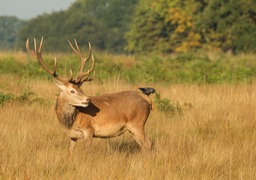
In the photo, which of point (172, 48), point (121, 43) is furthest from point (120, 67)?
point (121, 43)

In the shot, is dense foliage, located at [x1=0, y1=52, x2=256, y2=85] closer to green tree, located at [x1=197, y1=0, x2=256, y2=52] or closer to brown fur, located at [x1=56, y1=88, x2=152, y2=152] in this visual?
brown fur, located at [x1=56, y1=88, x2=152, y2=152]

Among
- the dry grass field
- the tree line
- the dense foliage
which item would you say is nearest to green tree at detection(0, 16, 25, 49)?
the tree line

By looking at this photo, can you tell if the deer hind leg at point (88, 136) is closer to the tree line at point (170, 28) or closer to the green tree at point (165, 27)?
the tree line at point (170, 28)

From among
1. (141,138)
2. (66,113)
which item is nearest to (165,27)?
(141,138)

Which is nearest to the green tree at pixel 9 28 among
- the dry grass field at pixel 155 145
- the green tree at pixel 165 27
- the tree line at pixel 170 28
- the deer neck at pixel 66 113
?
the tree line at pixel 170 28

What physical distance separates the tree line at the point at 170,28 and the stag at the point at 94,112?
1714 cm

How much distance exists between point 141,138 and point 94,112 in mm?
703

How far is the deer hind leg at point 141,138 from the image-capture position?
730 centimetres

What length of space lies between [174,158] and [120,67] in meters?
11.6

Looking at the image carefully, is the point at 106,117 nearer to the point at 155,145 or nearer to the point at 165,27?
the point at 155,145

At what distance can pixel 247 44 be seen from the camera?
31297 mm

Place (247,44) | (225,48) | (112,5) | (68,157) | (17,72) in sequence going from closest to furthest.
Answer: (68,157) → (17,72) → (247,44) → (225,48) → (112,5)

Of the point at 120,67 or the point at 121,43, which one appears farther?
the point at 121,43

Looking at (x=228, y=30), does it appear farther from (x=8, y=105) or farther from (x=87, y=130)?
(x=87, y=130)
